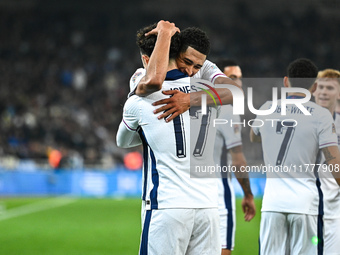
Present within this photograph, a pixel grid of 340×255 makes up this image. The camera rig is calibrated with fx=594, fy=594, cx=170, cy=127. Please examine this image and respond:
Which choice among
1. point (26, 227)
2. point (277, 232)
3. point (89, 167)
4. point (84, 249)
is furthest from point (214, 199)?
point (89, 167)

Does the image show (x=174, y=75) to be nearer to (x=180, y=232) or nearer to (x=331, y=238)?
(x=180, y=232)

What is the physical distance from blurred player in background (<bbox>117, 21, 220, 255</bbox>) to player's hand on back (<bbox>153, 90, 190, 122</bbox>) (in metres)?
0.04

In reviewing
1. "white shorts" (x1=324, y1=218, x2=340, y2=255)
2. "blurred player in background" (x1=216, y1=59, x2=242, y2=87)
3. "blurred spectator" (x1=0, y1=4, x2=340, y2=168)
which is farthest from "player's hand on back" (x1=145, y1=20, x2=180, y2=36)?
"blurred spectator" (x1=0, y1=4, x2=340, y2=168)

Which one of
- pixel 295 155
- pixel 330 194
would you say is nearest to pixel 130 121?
pixel 295 155

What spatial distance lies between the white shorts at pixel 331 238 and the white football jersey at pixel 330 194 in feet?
0.19

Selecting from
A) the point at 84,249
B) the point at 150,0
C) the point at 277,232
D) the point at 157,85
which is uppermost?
the point at 150,0

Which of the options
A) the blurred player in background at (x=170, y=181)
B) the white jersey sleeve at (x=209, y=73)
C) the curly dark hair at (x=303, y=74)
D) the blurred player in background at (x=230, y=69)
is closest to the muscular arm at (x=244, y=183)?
the blurred player in background at (x=230, y=69)

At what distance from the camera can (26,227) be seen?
1269cm

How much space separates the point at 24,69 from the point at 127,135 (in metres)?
26.0

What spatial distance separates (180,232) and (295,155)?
165 cm

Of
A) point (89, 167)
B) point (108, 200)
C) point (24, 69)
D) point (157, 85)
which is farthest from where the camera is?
point (24, 69)

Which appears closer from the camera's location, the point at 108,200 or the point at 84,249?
the point at 84,249

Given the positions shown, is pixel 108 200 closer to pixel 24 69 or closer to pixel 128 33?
pixel 24 69

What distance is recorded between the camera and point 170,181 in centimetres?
374
